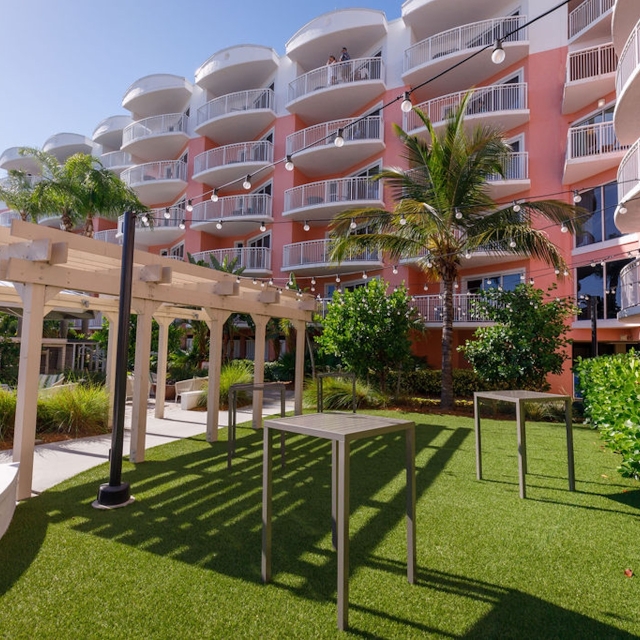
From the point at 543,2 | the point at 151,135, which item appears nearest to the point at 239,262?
the point at 151,135

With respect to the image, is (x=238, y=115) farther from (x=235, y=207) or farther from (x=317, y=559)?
(x=317, y=559)

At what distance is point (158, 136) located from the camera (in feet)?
78.8

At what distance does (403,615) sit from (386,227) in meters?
11.0

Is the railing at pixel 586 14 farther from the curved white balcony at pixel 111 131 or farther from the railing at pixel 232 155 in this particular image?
the curved white balcony at pixel 111 131

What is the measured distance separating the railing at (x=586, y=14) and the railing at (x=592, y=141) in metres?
3.68

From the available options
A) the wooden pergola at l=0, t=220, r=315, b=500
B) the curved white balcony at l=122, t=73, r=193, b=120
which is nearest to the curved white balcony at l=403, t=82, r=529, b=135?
the wooden pergola at l=0, t=220, r=315, b=500

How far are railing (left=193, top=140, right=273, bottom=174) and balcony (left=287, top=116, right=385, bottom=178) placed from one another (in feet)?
5.89

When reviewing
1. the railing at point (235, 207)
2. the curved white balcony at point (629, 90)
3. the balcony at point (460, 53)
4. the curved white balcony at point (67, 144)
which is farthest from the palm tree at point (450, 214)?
the curved white balcony at point (67, 144)

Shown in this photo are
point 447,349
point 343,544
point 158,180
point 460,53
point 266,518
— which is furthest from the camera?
point 158,180

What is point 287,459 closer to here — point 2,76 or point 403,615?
point 403,615

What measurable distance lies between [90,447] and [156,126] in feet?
76.7

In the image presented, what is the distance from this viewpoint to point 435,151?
35.8 ft

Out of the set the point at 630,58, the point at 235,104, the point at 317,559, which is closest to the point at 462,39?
the point at 630,58

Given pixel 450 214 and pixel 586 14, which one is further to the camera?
pixel 586 14
